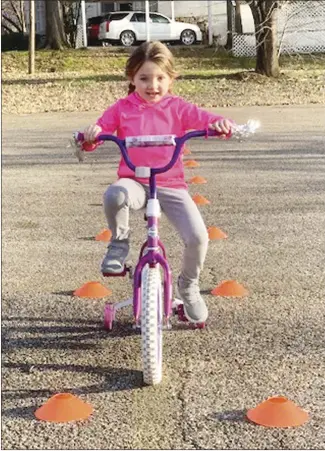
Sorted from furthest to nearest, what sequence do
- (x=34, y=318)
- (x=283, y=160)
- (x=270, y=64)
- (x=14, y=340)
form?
(x=270, y=64) → (x=283, y=160) → (x=34, y=318) → (x=14, y=340)

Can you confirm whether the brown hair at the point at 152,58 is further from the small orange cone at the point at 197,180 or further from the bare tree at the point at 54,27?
the bare tree at the point at 54,27

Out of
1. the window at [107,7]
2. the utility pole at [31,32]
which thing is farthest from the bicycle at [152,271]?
the window at [107,7]

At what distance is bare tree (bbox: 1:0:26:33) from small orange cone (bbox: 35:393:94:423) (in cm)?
4231

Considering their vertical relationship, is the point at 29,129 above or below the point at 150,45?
below

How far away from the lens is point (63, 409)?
3746mm

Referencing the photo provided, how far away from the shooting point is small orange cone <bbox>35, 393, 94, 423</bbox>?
12.2 feet

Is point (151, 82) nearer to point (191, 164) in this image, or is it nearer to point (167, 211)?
point (167, 211)

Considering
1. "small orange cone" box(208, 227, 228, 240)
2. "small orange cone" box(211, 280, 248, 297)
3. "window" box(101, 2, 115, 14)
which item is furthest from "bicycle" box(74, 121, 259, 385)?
"window" box(101, 2, 115, 14)

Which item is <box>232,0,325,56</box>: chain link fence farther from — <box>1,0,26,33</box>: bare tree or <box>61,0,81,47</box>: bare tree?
<box>1,0,26,33</box>: bare tree

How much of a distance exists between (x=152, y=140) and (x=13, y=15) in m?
47.1

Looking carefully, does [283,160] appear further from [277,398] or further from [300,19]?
[300,19]

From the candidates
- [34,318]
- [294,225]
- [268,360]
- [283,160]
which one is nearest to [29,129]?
[283,160]

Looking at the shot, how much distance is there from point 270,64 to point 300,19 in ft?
29.2

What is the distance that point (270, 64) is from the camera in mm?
23156
